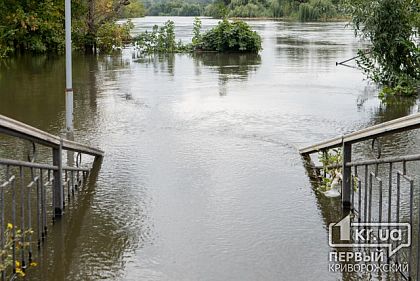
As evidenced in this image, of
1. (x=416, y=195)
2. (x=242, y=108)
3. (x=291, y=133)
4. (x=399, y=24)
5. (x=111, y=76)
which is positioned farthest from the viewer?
(x=111, y=76)

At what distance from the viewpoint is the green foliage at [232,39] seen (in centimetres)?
2638

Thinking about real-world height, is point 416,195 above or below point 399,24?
below

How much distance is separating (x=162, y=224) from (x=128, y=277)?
1214 mm

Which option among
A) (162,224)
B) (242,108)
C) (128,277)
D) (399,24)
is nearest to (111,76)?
(242,108)

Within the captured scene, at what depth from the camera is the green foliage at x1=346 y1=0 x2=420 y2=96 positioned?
45.5 feet

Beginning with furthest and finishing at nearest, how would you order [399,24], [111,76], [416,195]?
[111,76] → [399,24] → [416,195]

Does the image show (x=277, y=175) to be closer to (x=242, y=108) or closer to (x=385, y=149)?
(x=385, y=149)

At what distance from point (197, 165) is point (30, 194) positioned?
8.74 feet

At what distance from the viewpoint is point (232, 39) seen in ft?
87.3

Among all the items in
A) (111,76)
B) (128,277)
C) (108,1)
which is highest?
(108,1)

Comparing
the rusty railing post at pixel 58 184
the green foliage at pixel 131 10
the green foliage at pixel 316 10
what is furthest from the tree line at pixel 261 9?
the rusty railing post at pixel 58 184

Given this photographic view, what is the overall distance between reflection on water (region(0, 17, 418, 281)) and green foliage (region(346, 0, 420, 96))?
982 mm

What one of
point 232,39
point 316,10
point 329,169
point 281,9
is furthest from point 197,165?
point 281,9

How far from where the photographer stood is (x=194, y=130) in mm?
10680
